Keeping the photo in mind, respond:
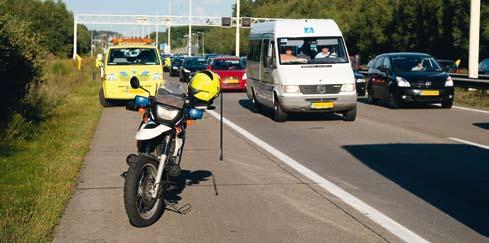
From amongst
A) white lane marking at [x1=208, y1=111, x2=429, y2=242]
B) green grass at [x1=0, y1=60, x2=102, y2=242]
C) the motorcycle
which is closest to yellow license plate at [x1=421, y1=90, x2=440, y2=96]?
green grass at [x1=0, y1=60, x2=102, y2=242]

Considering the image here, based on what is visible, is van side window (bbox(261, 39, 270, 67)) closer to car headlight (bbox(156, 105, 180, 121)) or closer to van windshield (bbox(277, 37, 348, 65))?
van windshield (bbox(277, 37, 348, 65))

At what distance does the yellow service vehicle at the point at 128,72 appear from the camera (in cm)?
2280

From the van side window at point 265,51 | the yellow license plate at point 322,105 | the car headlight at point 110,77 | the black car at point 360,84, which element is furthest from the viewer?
the black car at point 360,84

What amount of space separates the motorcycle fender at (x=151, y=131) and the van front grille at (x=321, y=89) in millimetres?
10695

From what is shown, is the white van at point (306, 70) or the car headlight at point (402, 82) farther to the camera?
the car headlight at point (402, 82)

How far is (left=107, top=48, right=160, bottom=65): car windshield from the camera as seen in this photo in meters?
23.4

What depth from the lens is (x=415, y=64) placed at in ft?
74.4

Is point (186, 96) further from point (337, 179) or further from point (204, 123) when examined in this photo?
point (204, 123)

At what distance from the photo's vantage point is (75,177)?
32.0 ft

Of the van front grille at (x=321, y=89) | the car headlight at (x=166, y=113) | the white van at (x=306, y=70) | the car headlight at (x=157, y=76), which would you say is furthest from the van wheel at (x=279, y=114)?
the car headlight at (x=166, y=113)

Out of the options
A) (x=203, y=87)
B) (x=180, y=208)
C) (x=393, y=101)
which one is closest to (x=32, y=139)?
(x=180, y=208)

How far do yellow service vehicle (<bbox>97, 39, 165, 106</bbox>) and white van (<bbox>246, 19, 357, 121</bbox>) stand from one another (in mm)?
4411

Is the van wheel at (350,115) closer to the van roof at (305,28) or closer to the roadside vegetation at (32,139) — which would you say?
the van roof at (305,28)

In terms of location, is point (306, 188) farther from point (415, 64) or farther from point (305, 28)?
point (415, 64)
